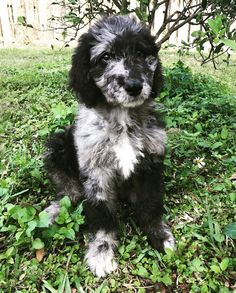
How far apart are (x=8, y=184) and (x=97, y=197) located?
3.28 ft

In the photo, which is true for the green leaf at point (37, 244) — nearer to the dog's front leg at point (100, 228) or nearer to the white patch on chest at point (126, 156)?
the dog's front leg at point (100, 228)

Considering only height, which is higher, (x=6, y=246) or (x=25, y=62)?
(x=6, y=246)

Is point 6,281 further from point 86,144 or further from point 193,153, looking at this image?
point 193,153

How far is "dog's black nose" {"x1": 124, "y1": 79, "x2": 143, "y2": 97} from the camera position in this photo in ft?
7.64

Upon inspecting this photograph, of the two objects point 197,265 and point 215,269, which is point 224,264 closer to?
point 215,269

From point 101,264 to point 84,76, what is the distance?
4.25 ft

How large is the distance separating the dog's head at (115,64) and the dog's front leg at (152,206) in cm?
57

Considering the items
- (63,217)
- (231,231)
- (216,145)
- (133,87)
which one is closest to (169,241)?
(231,231)

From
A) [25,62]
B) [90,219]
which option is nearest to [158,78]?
[90,219]

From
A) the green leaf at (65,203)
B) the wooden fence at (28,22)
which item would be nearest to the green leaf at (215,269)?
the green leaf at (65,203)

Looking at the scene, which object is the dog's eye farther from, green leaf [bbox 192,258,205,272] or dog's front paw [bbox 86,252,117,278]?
green leaf [bbox 192,258,205,272]

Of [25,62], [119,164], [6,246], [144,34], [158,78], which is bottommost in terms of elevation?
[25,62]

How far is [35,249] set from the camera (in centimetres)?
272

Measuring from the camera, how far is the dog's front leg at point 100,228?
2592 mm
